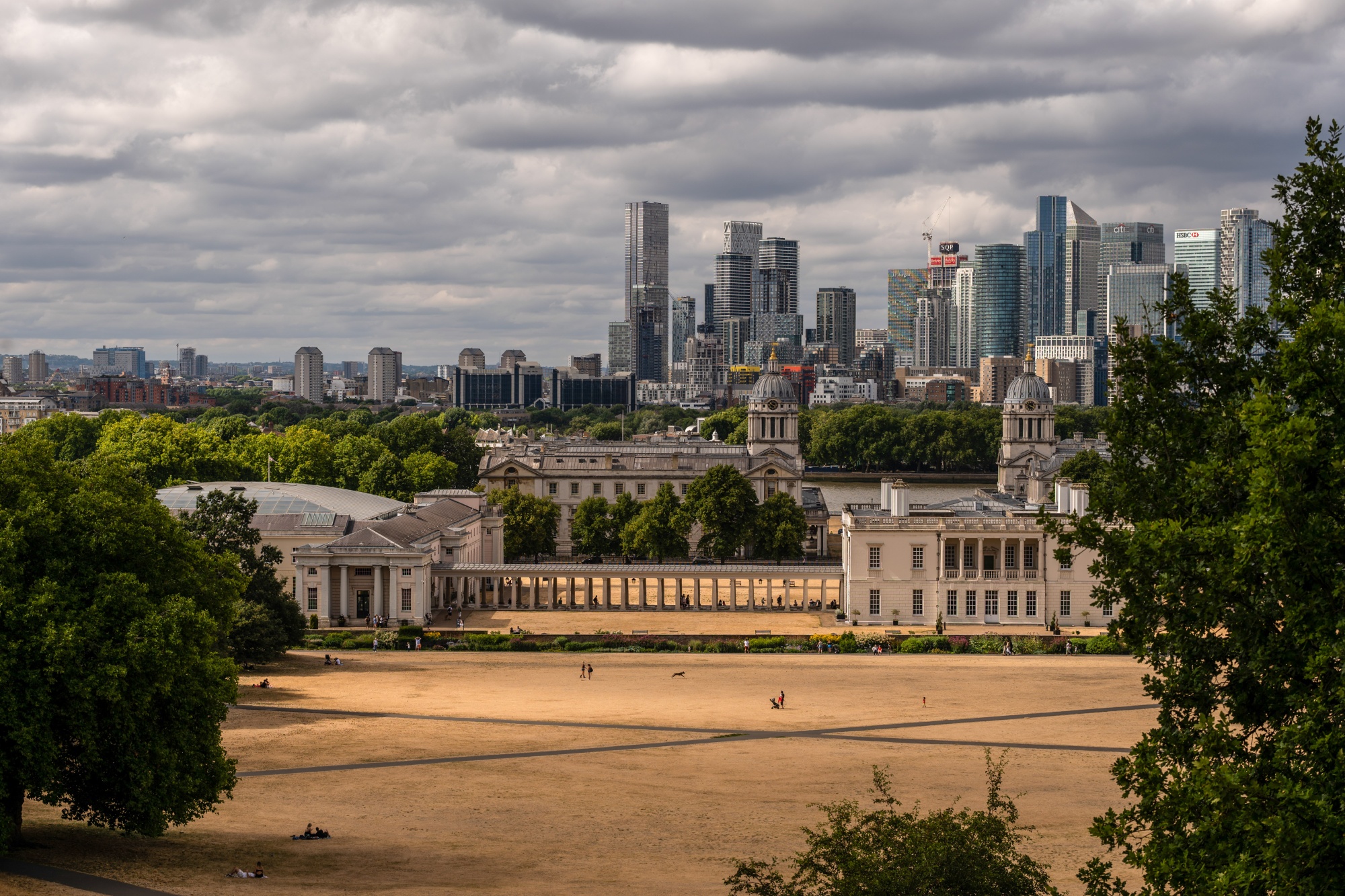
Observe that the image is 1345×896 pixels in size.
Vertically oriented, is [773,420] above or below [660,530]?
above

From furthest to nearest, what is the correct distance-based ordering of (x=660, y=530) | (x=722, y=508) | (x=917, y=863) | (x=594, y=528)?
(x=594, y=528)
(x=722, y=508)
(x=660, y=530)
(x=917, y=863)

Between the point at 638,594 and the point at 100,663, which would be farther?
the point at 638,594

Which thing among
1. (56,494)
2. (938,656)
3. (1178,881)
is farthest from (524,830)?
(938,656)

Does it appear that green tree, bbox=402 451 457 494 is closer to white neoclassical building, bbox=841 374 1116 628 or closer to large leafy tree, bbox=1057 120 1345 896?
white neoclassical building, bbox=841 374 1116 628

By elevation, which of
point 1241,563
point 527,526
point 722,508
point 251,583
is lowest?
point 251,583

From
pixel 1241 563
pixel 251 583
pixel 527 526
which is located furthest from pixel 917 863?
pixel 527 526

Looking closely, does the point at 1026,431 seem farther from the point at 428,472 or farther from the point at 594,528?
the point at 428,472

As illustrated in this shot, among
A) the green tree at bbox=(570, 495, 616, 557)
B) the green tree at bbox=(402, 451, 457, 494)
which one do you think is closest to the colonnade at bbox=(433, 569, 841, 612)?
the green tree at bbox=(570, 495, 616, 557)
